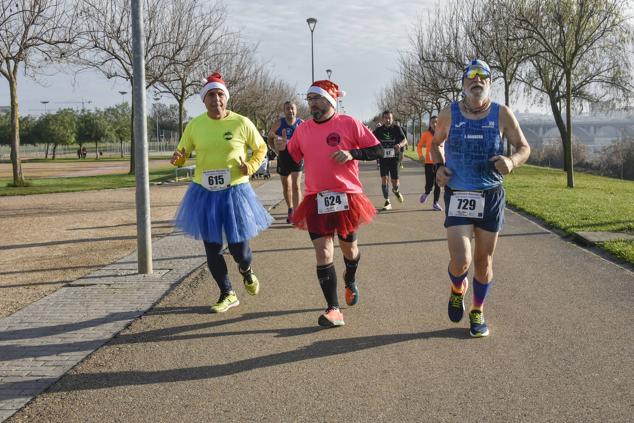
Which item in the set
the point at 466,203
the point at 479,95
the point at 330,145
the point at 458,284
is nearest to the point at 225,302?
the point at 330,145

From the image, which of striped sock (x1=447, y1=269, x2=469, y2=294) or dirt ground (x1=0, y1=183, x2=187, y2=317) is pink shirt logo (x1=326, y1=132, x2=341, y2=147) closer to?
striped sock (x1=447, y1=269, x2=469, y2=294)

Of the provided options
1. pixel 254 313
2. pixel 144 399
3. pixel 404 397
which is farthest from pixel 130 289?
pixel 404 397

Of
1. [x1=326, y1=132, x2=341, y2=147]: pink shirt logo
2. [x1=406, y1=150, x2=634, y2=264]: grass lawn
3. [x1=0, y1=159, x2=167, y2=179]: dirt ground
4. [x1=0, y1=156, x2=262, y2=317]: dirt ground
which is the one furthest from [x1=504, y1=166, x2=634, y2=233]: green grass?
[x1=0, y1=159, x2=167, y2=179]: dirt ground

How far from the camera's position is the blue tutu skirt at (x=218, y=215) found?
18.8 ft

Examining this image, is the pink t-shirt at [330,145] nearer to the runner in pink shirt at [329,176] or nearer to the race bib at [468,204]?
the runner in pink shirt at [329,176]

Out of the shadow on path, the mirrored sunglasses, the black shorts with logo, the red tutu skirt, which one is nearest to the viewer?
the shadow on path

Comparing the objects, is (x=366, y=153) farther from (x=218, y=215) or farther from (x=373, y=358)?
(x=373, y=358)

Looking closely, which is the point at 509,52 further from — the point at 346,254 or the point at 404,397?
the point at 404,397

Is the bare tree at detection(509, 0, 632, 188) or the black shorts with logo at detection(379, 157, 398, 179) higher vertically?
the bare tree at detection(509, 0, 632, 188)

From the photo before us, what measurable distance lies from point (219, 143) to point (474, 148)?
89.8 inches

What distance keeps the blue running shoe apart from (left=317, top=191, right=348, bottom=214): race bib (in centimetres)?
134

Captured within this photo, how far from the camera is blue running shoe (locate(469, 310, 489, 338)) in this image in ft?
16.1

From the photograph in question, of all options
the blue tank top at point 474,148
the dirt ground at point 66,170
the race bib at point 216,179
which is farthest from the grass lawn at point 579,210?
the dirt ground at point 66,170

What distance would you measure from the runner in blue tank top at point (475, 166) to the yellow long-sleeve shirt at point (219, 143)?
1854mm
